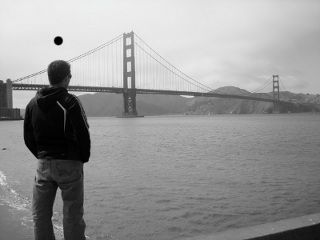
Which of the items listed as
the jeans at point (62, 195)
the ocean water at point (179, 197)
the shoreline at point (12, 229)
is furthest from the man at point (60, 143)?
the ocean water at point (179, 197)

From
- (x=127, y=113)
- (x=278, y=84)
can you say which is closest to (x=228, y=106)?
(x=278, y=84)

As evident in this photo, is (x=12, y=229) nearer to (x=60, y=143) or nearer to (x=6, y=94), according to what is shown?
(x=60, y=143)

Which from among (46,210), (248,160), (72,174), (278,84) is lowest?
(248,160)

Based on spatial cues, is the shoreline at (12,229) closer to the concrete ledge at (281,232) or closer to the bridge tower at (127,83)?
the concrete ledge at (281,232)

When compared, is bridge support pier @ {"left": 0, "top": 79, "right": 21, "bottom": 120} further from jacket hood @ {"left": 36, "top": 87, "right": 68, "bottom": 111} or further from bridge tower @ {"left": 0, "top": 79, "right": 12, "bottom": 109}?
jacket hood @ {"left": 36, "top": 87, "right": 68, "bottom": 111}

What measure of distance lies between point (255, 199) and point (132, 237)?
266 centimetres

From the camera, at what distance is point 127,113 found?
83125 millimetres

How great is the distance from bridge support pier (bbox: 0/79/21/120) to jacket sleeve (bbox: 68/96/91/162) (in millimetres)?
65916

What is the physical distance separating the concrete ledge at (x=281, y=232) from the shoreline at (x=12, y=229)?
2256mm

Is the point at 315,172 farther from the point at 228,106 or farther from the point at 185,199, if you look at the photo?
the point at 228,106

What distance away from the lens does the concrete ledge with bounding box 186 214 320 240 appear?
7.11ft

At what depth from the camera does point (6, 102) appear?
229ft

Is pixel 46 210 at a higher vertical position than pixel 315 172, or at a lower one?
higher

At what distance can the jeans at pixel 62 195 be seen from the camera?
2.27 meters
